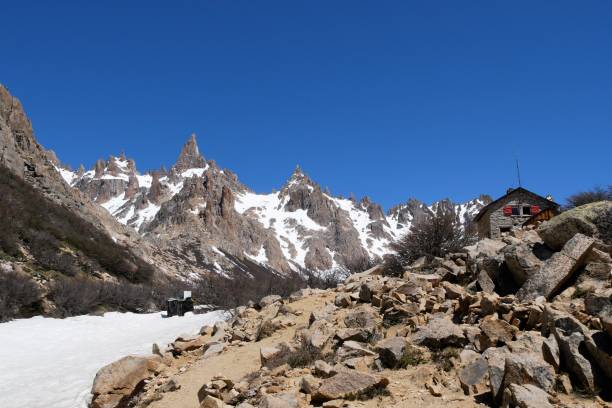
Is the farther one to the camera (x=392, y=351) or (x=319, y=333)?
(x=319, y=333)

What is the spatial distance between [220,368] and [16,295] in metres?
13.9

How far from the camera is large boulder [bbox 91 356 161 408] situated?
981 cm

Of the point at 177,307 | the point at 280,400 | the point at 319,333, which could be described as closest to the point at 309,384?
the point at 280,400

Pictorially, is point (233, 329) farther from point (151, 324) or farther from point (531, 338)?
point (151, 324)

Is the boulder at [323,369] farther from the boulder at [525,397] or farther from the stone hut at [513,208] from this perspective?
the stone hut at [513,208]

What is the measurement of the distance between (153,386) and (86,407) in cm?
157

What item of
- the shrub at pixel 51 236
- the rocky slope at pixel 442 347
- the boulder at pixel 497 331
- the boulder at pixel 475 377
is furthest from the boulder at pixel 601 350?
the shrub at pixel 51 236

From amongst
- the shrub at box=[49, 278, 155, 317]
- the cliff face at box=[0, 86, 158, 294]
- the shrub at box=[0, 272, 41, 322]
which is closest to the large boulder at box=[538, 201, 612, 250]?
the shrub at box=[0, 272, 41, 322]

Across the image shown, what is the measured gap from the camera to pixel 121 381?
10156 mm

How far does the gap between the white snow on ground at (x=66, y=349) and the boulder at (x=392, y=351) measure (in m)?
6.74

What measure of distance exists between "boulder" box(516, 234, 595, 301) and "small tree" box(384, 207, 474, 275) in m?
8.16

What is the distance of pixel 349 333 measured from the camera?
8438 mm

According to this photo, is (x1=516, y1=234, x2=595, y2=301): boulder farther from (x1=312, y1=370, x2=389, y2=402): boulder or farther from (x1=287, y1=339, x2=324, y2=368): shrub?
(x1=287, y1=339, x2=324, y2=368): shrub

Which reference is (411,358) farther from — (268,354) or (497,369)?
(268,354)
